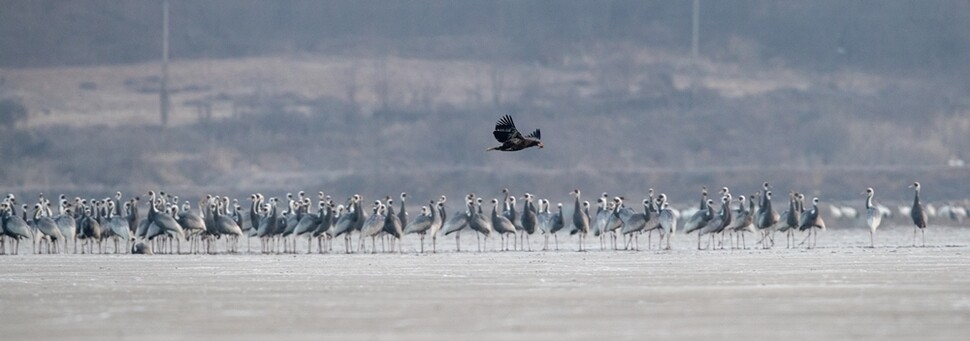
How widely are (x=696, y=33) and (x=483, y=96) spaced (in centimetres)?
1224

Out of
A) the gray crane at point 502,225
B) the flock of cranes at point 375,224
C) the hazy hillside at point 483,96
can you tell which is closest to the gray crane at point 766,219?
the flock of cranes at point 375,224

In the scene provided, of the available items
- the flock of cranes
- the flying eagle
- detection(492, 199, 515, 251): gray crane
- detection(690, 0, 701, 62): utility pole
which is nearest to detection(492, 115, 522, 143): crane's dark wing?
A: the flying eagle

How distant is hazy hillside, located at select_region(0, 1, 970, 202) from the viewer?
65.4 m

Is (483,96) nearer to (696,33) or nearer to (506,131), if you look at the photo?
(696,33)

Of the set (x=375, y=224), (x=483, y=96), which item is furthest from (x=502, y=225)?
(x=483, y=96)

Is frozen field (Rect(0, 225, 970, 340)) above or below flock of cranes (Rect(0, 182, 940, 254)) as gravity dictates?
below

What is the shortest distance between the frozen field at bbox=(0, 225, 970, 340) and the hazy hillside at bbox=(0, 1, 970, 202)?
108 ft

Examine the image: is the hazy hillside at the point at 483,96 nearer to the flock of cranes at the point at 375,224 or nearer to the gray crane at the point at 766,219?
the flock of cranes at the point at 375,224

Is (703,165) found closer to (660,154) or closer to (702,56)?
(660,154)

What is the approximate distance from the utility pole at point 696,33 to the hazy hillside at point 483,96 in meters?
0.47

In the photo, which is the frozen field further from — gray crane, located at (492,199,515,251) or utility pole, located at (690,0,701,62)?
utility pole, located at (690,0,701,62)

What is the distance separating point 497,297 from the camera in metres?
20.4

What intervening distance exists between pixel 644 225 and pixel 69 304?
1515 cm

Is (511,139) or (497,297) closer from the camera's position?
(497,297)
